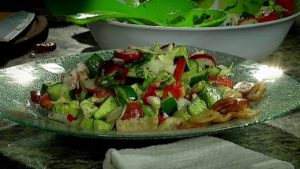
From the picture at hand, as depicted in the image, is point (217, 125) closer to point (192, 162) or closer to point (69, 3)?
point (192, 162)

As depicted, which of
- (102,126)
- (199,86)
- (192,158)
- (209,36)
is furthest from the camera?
(209,36)

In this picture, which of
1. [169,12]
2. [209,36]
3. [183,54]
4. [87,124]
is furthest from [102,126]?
[169,12]

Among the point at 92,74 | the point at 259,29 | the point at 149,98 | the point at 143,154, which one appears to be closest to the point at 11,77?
the point at 92,74

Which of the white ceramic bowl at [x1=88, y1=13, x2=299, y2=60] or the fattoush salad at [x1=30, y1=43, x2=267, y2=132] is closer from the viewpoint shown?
the fattoush salad at [x1=30, y1=43, x2=267, y2=132]

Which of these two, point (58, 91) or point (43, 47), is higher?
point (58, 91)

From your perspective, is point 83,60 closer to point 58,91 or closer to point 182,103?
point 58,91

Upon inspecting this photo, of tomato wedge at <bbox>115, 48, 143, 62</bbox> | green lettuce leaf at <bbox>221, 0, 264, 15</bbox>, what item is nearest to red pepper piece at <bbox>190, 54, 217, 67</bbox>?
tomato wedge at <bbox>115, 48, 143, 62</bbox>

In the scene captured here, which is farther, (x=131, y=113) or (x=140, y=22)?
(x=140, y=22)

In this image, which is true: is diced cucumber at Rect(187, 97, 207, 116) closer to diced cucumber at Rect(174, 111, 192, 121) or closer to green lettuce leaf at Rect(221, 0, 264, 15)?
diced cucumber at Rect(174, 111, 192, 121)
